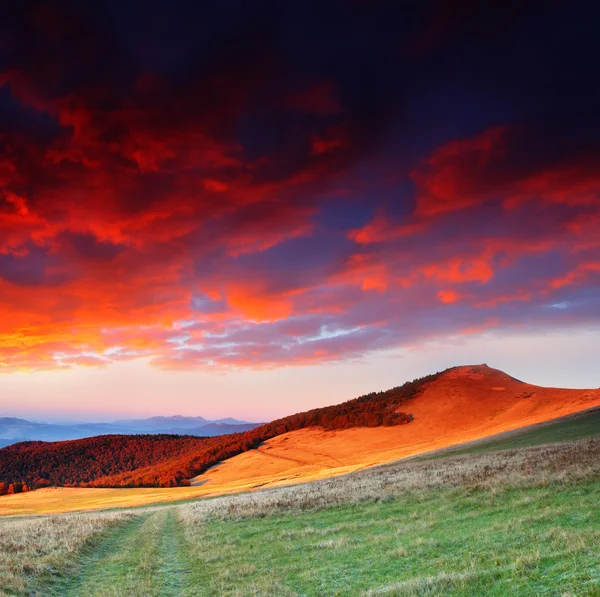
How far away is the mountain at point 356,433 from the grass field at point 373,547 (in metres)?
48.4

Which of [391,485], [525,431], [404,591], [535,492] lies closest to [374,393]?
[525,431]

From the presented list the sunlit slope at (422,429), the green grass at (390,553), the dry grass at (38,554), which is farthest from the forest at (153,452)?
the green grass at (390,553)

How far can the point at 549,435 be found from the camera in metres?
44.2

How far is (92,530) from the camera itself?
76.8ft

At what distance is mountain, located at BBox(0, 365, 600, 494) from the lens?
83.4m

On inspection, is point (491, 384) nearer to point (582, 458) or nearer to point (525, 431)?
point (525, 431)

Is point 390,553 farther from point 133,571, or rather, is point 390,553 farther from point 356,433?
point 356,433

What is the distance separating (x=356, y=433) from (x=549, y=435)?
6872 centimetres

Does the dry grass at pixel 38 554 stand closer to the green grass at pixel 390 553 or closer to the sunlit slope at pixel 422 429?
the green grass at pixel 390 553

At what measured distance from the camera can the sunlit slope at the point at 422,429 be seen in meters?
85.2

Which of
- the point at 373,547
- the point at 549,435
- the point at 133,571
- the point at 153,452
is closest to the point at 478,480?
the point at 373,547

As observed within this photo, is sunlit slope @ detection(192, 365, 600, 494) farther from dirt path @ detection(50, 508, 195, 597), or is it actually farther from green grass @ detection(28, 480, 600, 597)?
green grass @ detection(28, 480, 600, 597)

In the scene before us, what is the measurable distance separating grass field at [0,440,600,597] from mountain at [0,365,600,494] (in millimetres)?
48407

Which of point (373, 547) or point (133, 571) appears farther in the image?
point (133, 571)
